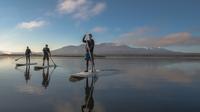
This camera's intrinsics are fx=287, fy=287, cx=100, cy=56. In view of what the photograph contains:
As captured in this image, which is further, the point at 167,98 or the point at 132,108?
the point at 167,98

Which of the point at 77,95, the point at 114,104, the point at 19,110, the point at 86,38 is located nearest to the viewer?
the point at 19,110

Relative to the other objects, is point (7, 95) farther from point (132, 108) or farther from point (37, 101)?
point (132, 108)

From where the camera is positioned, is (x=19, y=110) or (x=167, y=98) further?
(x=167, y=98)

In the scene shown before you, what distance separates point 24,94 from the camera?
10.8 meters

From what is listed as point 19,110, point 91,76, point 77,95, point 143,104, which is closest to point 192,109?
point 143,104

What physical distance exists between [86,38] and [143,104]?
36.1 ft

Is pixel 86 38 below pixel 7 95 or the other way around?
the other way around

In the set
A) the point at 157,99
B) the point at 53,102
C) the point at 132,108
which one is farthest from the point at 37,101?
the point at 157,99

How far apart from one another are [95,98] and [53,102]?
61.6 inches

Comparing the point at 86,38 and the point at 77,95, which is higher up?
the point at 86,38

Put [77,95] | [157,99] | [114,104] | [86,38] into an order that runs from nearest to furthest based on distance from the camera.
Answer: [114,104] → [157,99] → [77,95] → [86,38]

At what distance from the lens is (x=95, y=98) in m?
9.92

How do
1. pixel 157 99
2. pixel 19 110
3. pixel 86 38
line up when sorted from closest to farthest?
1. pixel 19 110
2. pixel 157 99
3. pixel 86 38

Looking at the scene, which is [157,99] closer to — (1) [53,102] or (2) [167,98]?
(2) [167,98]
